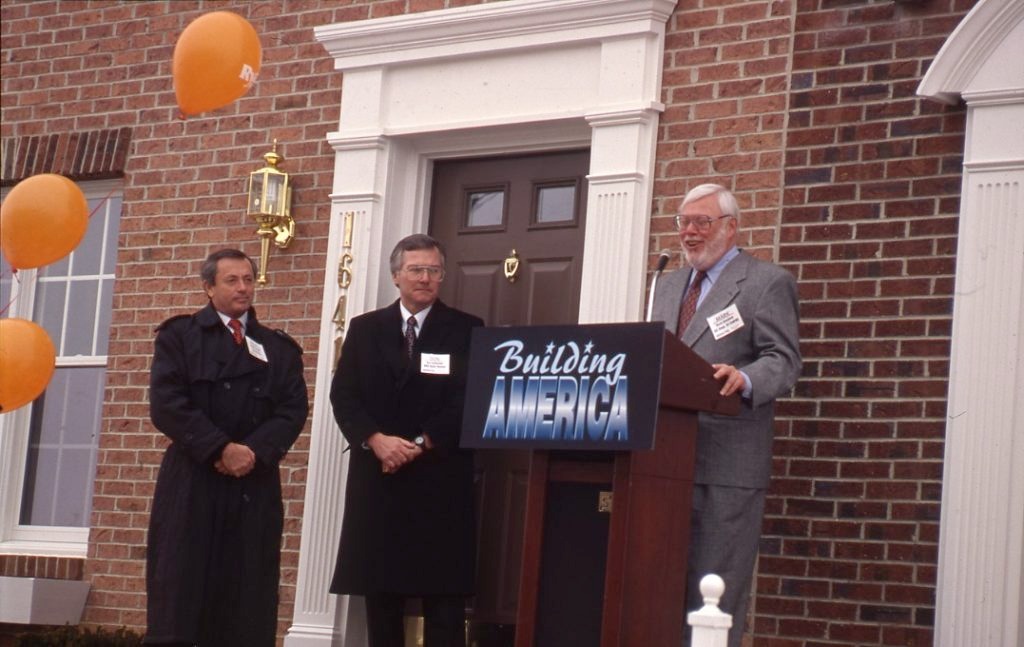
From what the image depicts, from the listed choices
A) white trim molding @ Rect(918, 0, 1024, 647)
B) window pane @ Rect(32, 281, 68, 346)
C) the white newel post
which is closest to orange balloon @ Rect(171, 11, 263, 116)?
window pane @ Rect(32, 281, 68, 346)

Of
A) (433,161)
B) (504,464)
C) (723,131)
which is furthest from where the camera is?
(433,161)

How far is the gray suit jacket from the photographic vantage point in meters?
5.93

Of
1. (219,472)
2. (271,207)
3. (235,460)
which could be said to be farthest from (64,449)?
(235,460)

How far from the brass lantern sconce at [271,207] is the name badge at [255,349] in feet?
4.59

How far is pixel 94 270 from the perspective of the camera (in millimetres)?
9617

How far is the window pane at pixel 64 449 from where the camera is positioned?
9.45m

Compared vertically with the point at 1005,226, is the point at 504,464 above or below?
below

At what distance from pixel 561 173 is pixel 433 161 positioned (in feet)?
2.59

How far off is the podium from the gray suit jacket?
0.75ft

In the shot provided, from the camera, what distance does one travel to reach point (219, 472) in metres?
7.00

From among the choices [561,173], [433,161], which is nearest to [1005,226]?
[561,173]

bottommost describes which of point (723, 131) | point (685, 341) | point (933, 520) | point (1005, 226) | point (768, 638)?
point (768, 638)

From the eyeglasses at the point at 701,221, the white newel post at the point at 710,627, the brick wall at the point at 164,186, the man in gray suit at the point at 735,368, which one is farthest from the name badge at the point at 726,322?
the brick wall at the point at 164,186

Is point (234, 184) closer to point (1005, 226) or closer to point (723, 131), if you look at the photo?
point (723, 131)
